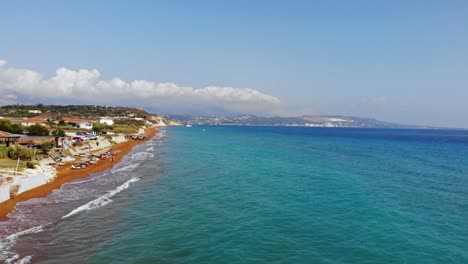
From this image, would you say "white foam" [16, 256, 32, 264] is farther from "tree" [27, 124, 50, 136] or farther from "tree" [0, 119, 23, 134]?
"tree" [0, 119, 23, 134]

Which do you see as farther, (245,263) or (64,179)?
(64,179)

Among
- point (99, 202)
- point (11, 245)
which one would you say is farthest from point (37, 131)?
point (11, 245)

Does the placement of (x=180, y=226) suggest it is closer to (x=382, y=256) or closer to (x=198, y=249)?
(x=198, y=249)

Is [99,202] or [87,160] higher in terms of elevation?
[87,160]

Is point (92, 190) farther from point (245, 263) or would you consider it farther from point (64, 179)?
point (245, 263)

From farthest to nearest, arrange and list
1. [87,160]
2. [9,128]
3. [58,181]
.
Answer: [9,128] < [87,160] < [58,181]

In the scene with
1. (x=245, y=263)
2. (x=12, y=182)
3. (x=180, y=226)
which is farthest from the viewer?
(x=12, y=182)

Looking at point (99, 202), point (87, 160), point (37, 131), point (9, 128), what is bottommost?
point (99, 202)

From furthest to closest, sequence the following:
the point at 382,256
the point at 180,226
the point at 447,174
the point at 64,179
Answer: the point at 447,174, the point at 64,179, the point at 180,226, the point at 382,256

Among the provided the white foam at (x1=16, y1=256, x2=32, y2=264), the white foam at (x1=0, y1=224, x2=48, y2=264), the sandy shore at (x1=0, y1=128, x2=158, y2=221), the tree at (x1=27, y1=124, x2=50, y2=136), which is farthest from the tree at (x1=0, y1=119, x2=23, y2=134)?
the white foam at (x1=16, y1=256, x2=32, y2=264)

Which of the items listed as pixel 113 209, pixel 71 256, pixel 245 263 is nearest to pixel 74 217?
pixel 113 209

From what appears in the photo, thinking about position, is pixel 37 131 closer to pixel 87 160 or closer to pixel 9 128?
pixel 9 128
